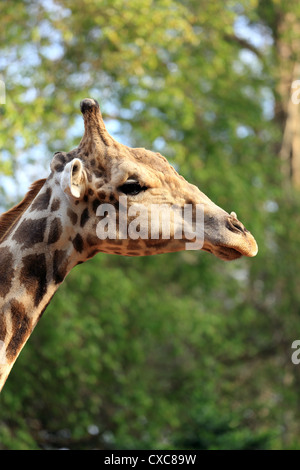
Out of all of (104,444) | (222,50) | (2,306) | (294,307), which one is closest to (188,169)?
(222,50)

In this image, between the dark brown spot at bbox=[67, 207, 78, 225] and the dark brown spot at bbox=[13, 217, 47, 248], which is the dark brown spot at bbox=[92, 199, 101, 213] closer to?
the dark brown spot at bbox=[67, 207, 78, 225]

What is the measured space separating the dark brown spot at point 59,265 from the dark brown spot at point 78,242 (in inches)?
2.3

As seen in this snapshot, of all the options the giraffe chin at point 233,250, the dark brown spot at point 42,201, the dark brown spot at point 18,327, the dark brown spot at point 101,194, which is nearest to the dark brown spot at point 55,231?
the dark brown spot at point 42,201

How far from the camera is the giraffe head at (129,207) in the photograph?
10.2ft

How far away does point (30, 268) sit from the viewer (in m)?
3.16

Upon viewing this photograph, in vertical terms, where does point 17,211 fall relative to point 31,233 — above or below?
above

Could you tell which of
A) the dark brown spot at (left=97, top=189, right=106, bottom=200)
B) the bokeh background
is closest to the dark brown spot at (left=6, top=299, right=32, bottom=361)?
the dark brown spot at (left=97, top=189, right=106, bottom=200)

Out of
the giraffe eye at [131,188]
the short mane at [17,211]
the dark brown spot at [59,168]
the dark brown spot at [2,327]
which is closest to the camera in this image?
the dark brown spot at [2,327]

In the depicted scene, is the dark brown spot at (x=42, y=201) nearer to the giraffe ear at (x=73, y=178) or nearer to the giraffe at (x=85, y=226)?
the giraffe at (x=85, y=226)

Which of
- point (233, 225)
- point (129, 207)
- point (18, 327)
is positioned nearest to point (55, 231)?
A: point (129, 207)

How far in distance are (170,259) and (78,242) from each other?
10.8 metres

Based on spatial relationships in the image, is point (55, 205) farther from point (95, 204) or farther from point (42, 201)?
point (95, 204)

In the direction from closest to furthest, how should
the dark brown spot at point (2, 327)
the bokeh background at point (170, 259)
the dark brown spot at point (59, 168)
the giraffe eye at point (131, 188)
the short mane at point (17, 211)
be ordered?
1. the dark brown spot at point (2, 327)
2. the giraffe eye at point (131, 188)
3. the dark brown spot at point (59, 168)
4. the short mane at point (17, 211)
5. the bokeh background at point (170, 259)

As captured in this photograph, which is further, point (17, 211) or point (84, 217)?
point (17, 211)
